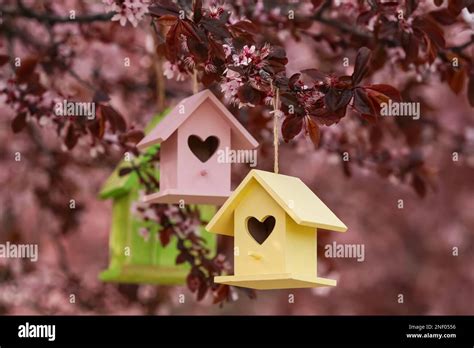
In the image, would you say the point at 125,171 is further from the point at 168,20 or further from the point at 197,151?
the point at 168,20

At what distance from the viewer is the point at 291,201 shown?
360cm

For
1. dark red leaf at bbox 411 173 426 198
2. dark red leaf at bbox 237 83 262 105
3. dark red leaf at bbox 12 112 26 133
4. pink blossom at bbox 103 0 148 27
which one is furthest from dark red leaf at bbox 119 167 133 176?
dark red leaf at bbox 411 173 426 198

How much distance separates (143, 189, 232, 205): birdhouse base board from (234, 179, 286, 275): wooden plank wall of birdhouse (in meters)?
0.22

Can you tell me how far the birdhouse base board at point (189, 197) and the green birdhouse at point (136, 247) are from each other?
895 mm

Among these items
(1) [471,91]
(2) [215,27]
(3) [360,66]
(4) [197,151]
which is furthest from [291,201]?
(1) [471,91]

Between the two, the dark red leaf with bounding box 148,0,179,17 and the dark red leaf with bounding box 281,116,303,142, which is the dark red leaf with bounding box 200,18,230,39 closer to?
the dark red leaf with bounding box 148,0,179,17

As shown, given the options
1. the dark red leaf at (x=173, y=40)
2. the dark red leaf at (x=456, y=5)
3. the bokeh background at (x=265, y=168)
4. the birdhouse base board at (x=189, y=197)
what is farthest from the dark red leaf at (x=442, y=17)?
the dark red leaf at (x=173, y=40)

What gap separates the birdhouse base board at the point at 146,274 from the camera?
16.5ft

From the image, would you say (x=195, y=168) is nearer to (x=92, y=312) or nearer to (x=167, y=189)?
(x=167, y=189)

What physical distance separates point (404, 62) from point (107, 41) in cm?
209

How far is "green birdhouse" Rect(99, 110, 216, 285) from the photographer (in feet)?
16.5

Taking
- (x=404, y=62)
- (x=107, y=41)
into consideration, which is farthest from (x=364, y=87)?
(x=107, y=41)

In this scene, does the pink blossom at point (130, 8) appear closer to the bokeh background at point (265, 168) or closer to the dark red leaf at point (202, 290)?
the bokeh background at point (265, 168)

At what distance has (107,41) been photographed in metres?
6.17
